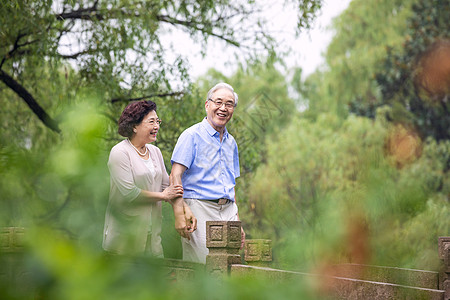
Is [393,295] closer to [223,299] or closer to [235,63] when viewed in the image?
[223,299]

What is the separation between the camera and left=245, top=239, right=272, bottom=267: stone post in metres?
5.00

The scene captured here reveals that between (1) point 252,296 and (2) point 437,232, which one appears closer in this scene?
(1) point 252,296

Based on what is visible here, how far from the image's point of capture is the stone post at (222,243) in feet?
13.7

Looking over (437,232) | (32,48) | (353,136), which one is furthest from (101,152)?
(353,136)

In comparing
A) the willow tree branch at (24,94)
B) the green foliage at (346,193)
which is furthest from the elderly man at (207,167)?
the willow tree branch at (24,94)

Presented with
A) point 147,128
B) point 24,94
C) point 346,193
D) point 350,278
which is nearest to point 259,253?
point 350,278

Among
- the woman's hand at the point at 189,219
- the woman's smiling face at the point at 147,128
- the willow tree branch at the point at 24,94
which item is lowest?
the woman's hand at the point at 189,219

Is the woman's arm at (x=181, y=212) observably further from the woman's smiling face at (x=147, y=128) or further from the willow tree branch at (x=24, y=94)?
the willow tree branch at (x=24, y=94)

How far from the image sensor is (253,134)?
1000 centimetres

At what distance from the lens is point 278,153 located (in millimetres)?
17859

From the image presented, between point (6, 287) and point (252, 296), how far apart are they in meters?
0.26

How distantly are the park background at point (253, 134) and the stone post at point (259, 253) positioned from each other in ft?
0.59

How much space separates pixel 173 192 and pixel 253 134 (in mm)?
6250

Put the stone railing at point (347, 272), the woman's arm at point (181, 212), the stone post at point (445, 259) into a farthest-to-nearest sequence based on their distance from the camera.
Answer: the stone post at point (445, 259) < the woman's arm at point (181, 212) < the stone railing at point (347, 272)
